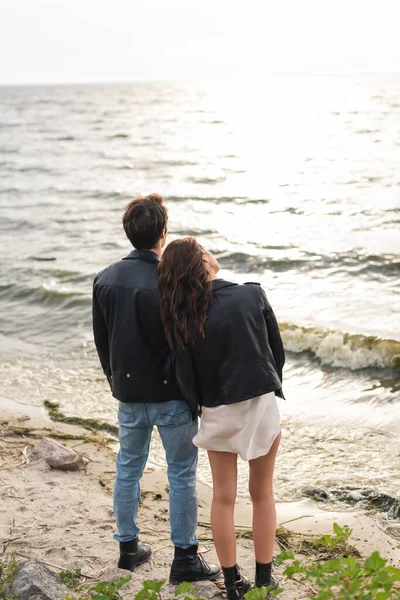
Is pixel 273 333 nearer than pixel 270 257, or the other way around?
pixel 273 333

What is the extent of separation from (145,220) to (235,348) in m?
0.78

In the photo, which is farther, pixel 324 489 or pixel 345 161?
pixel 345 161

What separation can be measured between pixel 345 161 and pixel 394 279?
16.4 metres

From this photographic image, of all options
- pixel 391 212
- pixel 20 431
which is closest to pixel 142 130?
pixel 391 212

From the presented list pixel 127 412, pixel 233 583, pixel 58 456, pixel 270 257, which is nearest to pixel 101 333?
pixel 127 412

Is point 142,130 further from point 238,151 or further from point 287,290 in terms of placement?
point 287,290

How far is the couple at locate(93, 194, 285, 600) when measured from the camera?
10.9ft

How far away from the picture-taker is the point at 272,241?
15.2m

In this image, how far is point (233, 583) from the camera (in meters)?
3.60

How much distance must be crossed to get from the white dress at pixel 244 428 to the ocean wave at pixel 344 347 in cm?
505

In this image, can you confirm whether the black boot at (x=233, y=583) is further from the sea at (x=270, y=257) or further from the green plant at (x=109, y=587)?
the sea at (x=270, y=257)

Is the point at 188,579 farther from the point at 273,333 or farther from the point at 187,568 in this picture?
the point at 273,333

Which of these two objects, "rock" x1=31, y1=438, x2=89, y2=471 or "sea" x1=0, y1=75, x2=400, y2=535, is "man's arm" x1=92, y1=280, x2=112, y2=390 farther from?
"sea" x1=0, y1=75, x2=400, y2=535

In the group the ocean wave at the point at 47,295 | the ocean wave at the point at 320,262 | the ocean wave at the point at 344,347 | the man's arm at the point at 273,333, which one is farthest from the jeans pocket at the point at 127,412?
the ocean wave at the point at 320,262
